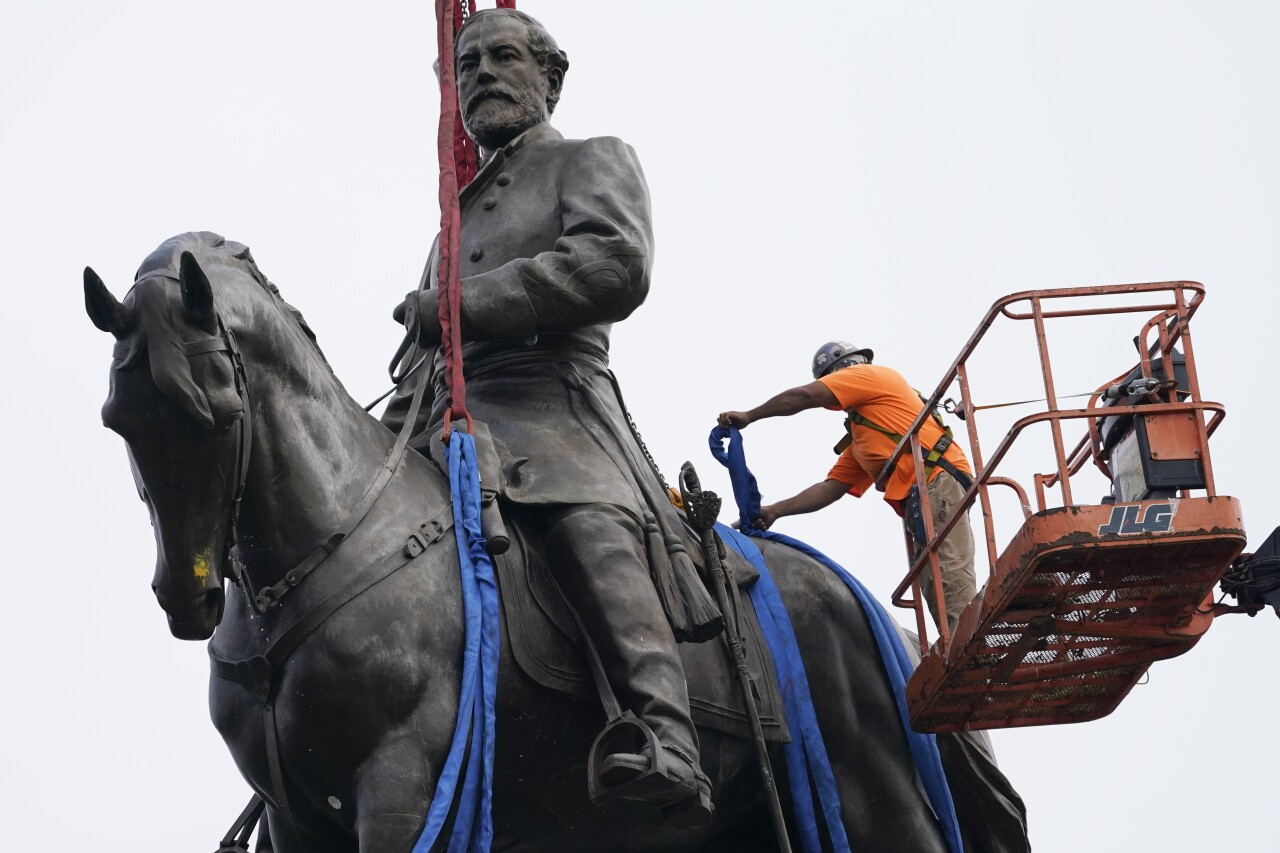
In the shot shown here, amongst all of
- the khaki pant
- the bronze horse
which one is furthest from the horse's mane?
the khaki pant

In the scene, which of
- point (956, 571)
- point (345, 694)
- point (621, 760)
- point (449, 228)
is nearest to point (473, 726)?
point (345, 694)

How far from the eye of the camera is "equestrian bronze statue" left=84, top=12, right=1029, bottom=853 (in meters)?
9.08

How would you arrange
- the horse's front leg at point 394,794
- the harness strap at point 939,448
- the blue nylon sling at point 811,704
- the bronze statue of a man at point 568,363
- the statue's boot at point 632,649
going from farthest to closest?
the harness strap at point 939,448 < the blue nylon sling at point 811,704 < the bronze statue of a man at point 568,363 < the statue's boot at point 632,649 < the horse's front leg at point 394,794

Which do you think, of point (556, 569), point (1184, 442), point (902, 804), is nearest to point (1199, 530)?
point (1184, 442)

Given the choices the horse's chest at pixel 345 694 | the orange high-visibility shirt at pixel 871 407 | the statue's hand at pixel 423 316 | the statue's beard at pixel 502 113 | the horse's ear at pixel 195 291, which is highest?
the statue's beard at pixel 502 113

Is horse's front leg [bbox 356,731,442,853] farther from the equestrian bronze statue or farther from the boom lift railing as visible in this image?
the boom lift railing

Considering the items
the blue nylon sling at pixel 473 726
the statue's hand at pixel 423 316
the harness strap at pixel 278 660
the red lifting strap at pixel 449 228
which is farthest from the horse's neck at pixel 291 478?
the statue's hand at pixel 423 316

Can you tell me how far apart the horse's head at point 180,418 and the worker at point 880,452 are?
398 cm

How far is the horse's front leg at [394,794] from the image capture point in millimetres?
9094

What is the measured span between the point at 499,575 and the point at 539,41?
131 inches

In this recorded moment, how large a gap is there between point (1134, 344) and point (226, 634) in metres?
4.79

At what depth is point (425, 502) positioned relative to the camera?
995 cm

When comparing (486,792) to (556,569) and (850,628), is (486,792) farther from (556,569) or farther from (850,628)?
(850,628)

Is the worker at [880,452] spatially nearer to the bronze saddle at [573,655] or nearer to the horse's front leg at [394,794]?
the bronze saddle at [573,655]
